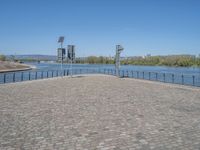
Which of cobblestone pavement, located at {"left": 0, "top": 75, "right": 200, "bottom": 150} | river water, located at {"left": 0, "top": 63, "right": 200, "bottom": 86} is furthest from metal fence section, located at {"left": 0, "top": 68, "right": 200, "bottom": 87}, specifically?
cobblestone pavement, located at {"left": 0, "top": 75, "right": 200, "bottom": 150}

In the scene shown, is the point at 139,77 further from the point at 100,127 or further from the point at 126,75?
the point at 100,127

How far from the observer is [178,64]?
168250 millimetres

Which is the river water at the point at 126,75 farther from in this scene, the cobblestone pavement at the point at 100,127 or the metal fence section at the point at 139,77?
the cobblestone pavement at the point at 100,127

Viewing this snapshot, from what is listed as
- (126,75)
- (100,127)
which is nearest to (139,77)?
(126,75)

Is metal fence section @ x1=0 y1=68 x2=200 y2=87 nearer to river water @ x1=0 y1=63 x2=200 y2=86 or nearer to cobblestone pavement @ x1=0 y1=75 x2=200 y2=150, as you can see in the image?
river water @ x1=0 y1=63 x2=200 y2=86

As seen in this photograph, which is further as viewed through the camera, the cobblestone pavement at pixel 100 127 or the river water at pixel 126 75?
the river water at pixel 126 75

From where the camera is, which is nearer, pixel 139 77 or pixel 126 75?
pixel 139 77

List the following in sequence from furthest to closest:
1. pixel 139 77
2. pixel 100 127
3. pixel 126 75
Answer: pixel 126 75, pixel 139 77, pixel 100 127

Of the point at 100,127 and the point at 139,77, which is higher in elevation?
the point at 100,127

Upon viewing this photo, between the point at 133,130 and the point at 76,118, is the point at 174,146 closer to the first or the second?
the point at 133,130

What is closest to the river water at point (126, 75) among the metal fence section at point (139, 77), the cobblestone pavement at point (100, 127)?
the metal fence section at point (139, 77)

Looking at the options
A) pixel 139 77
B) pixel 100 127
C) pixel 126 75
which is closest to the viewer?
pixel 100 127

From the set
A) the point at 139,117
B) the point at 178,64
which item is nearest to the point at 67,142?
the point at 139,117

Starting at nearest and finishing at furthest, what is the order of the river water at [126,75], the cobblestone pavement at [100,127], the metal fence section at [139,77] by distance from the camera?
A: the cobblestone pavement at [100,127], the metal fence section at [139,77], the river water at [126,75]
